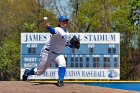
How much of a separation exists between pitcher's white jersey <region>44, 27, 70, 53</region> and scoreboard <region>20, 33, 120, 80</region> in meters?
16.8

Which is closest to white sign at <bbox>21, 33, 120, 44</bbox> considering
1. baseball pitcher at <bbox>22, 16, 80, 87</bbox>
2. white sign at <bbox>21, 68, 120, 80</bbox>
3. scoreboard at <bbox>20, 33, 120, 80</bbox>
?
scoreboard at <bbox>20, 33, 120, 80</bbox>

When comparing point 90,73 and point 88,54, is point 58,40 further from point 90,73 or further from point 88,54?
point 90,73

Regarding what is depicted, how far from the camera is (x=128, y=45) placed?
4366cm

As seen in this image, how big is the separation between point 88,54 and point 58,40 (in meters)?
17.2

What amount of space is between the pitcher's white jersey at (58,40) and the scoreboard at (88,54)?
660 inches

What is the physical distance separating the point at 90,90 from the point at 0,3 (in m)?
37.8

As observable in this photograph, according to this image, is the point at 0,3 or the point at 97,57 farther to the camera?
the point at 0,3

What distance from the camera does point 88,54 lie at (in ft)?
88.5

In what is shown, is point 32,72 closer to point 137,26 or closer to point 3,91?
point 3,91

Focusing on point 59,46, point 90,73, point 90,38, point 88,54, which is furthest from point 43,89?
point 90,73

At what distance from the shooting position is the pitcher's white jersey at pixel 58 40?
977 centimetres

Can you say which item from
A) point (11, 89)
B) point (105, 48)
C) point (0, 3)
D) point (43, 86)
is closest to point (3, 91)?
point (11, 89)

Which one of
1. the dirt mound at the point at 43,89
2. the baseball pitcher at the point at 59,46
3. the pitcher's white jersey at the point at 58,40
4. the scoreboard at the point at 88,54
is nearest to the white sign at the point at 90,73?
the scoreboard at the point at 88,54

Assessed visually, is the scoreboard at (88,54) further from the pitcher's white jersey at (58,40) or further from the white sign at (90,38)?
the pitcher's white jersey at (58,40)
